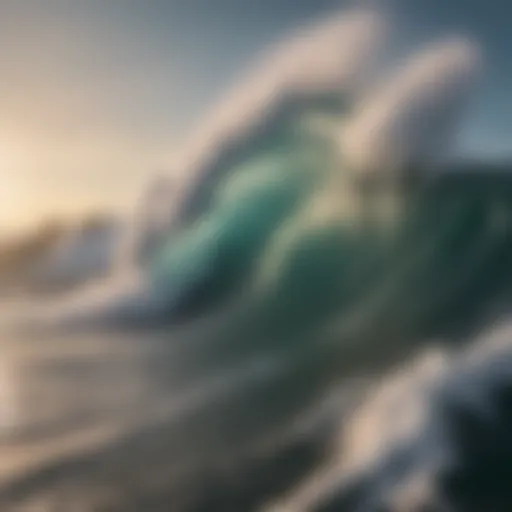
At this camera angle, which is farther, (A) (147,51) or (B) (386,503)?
(A) (147,51)

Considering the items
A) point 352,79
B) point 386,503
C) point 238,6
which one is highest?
point 238,6

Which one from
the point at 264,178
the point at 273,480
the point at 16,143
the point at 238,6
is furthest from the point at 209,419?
the point at 238,6

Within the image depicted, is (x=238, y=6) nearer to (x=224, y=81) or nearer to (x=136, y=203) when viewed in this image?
(x=224, y=81)

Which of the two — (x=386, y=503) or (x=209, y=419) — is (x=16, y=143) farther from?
(x=386, y=503)

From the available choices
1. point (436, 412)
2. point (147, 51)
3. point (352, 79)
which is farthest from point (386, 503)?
point (147, 51)

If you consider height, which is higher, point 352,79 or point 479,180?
point 352,79

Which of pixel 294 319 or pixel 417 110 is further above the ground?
pixel 417 110
